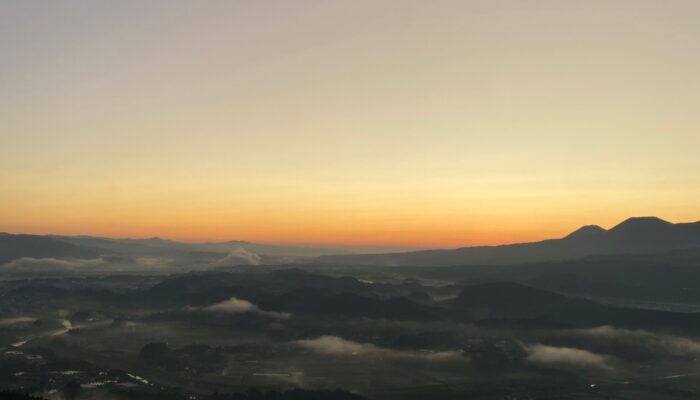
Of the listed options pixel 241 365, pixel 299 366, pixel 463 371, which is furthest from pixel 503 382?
pixel 241 365

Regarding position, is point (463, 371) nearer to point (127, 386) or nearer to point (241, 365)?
point (241, 365)

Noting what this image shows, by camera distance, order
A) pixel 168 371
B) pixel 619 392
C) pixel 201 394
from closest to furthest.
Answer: pixel 201 394
pixel 619 392
pixel 168 371

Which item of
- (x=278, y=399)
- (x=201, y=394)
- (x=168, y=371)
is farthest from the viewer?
(x=168, y=371)

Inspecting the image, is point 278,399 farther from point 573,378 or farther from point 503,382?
point 573,378

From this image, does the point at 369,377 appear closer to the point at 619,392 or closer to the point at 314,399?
the point at 314,399

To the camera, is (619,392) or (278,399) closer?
(278,399)

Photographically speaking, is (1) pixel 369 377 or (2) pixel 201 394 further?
(1) pixel 369 377

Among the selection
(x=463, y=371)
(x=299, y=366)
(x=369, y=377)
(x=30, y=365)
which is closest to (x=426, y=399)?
(x=369, y=377)

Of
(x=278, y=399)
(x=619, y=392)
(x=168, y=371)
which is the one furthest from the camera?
(x=168, y=371)
